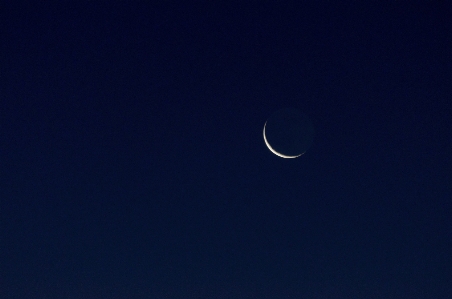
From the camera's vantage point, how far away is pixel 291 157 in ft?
73.4

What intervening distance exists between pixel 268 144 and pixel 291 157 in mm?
1078

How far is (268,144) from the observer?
2211 cm
